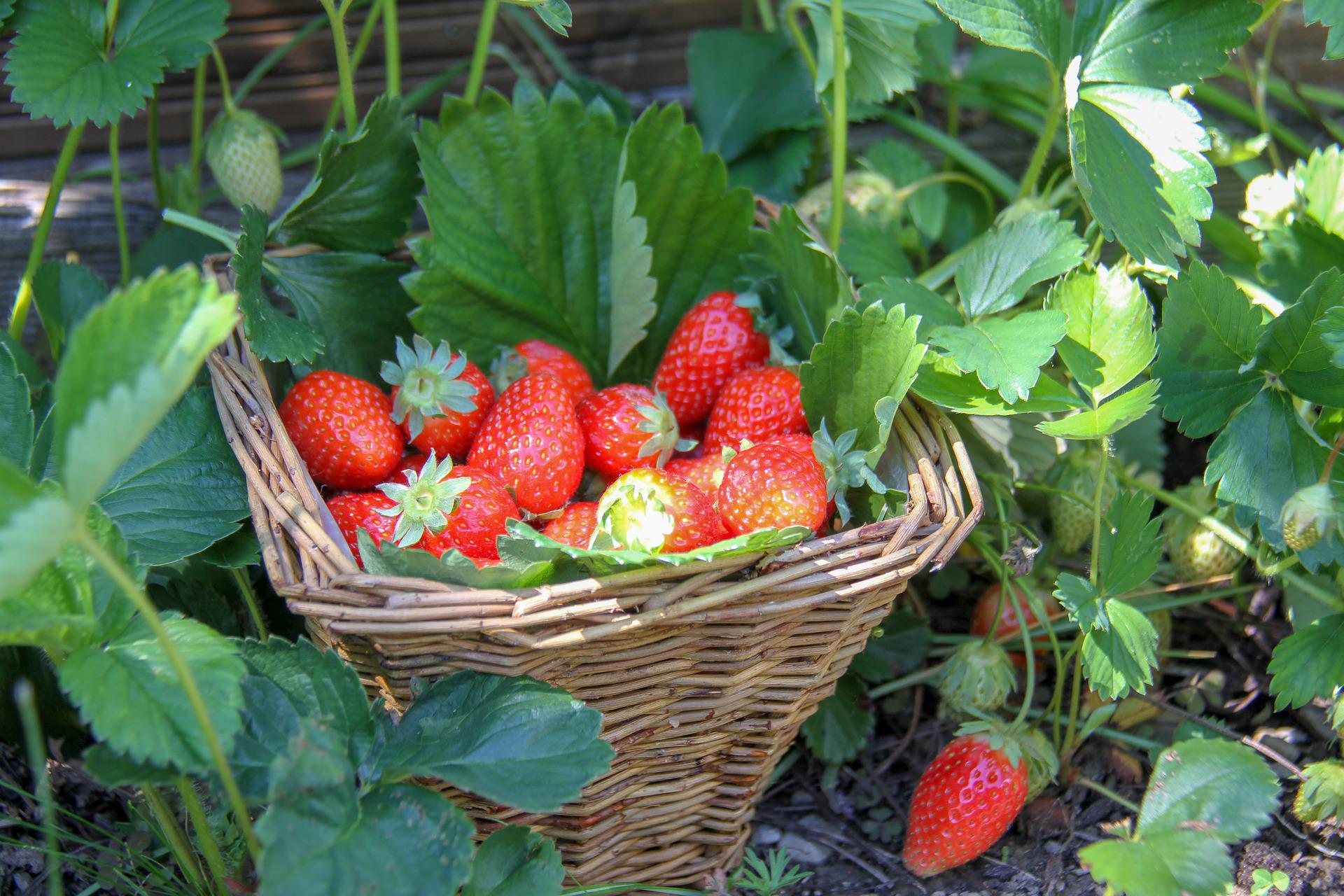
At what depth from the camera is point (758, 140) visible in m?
1.56

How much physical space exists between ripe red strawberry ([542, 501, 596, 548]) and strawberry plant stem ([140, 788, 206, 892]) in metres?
0.39

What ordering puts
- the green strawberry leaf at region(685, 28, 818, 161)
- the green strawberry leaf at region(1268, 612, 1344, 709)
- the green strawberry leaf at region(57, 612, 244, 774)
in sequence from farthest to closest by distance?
the green strawberry leaf at region(685, 28, 818, 161) < the green strawberry leaf at region(1268, 612, 1344, 709) < the green strawberry leaf at region(57, 612, 244, 774)

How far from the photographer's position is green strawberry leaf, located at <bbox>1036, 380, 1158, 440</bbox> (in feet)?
2.96

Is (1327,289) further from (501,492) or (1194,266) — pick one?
(501,492)

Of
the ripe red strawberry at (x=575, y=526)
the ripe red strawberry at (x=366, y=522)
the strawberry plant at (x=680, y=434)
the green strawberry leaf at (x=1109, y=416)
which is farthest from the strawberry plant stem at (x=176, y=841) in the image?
the green strawberry leaf at (x=1109, y=416)

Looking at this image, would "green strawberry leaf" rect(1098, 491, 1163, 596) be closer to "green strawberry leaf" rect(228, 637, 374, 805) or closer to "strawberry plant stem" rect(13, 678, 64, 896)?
"green strawberry leaf" rect(228, 637, 374, 805)

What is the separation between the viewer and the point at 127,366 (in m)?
0.59

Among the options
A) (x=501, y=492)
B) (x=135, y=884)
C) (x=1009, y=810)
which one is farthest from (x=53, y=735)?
(x=1009, y=810)

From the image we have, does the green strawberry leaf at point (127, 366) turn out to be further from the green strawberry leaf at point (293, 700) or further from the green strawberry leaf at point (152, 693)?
the green strawberry leaf at point (293, 700)

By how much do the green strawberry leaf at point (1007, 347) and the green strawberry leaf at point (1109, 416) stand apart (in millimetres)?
47

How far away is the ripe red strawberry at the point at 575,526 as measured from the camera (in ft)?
3.05

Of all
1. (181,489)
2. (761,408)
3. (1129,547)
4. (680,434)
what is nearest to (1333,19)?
(1129,547)

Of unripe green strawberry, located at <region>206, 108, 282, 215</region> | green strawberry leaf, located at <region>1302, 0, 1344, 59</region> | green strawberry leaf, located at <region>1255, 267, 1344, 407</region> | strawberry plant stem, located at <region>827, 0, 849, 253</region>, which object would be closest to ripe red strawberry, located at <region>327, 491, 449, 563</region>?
unripe green strawberry, located at <region>206, 108, 282, 215</region>

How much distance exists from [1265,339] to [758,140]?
80cm
